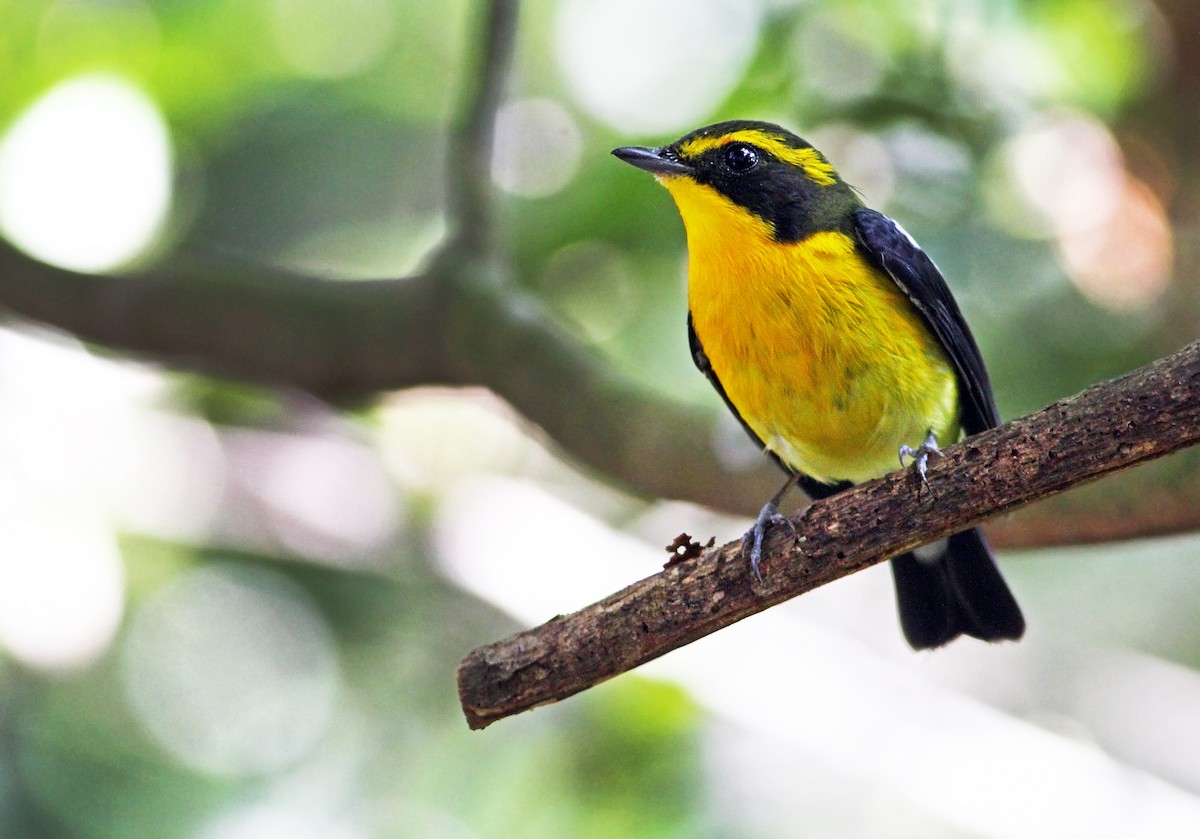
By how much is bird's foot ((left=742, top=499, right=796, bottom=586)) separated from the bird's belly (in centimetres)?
32

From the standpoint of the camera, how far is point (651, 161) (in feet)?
13.0

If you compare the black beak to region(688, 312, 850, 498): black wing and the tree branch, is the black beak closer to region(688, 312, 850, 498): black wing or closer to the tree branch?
region(688, 312, 850, 498): black wing

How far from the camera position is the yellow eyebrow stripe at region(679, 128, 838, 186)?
4059 mm

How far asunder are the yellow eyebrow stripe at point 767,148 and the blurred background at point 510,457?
0.97 meters

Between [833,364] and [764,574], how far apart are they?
949mm

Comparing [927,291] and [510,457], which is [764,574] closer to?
[927,291]

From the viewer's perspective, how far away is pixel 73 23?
6.27 m

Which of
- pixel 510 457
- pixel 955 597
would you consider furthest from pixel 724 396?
pixel 510 457

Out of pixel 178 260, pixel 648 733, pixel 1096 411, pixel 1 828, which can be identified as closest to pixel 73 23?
pixel 178 260

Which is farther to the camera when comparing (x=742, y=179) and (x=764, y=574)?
(x=742, y=179)

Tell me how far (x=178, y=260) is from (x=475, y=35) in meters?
1.85

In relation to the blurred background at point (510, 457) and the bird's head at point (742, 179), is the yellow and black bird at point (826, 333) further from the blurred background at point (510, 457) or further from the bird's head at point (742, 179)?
the blurred background at point (510, 457)

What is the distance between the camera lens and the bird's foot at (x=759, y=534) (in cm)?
295

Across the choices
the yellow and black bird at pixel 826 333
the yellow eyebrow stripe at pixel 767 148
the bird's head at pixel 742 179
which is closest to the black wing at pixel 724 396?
the yellow and black bird at pixel 826 333
